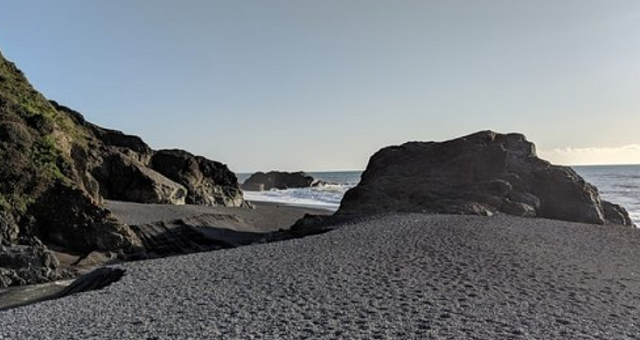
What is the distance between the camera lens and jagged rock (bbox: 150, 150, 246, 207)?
3888 centimetres

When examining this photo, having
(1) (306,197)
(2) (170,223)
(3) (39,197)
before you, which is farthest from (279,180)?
(3) (39,197)

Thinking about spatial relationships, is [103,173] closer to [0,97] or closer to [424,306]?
[0,97]

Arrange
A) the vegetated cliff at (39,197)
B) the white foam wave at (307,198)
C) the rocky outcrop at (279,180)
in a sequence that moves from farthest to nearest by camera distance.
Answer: the rocky outcrop at (279,180) < the white foam wave at (307,198) < the vegetated cliff at (39,197)

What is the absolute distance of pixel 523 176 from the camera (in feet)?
95.1

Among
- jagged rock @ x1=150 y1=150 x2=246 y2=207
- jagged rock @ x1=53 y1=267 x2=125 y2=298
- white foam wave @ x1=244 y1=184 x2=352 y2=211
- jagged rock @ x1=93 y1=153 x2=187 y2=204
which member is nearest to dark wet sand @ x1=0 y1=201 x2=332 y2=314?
jagged rock @ x1=53 y1=267 x2=125 y2=298

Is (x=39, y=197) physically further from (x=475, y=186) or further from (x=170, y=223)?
(x=475, y=186)

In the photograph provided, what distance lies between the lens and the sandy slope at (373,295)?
7762 millimetres

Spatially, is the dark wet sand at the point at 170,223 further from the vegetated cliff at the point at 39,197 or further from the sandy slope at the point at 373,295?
the sandy slope at the point at 373,295

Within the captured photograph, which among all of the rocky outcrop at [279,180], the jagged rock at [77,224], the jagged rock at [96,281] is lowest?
the jagged rock at [96,281]

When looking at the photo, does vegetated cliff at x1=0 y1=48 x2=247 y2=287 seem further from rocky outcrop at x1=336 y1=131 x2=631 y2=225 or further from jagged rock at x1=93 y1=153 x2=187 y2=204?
rocky outcrop at x1=336 y1=131 x2=631 y2=225

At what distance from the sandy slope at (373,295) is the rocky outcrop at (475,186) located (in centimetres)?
924

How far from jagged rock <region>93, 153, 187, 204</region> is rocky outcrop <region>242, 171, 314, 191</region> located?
5403cm

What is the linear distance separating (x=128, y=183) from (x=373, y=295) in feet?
86.2

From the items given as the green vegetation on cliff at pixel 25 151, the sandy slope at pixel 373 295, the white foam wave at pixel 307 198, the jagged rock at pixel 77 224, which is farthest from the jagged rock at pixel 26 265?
the white foam wave at pixel 307 198
